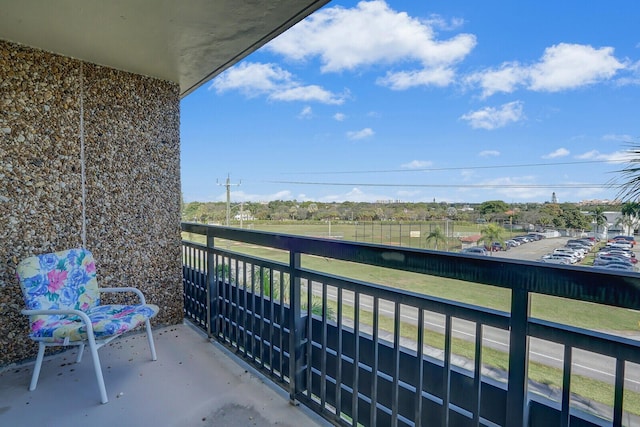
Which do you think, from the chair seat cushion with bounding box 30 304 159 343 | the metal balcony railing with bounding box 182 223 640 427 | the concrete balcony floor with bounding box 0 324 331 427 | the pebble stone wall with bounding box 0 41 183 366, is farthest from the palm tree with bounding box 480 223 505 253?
the chair seat cushion with bounding box 30 304 159 343

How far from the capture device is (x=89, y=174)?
2787mm

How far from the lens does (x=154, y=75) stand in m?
3.11

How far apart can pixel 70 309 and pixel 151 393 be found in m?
0.76

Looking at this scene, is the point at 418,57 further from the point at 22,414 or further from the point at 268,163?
the point at 22,414

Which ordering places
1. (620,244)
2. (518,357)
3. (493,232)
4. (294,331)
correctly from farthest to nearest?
(493,232), (620,244), (294,331), (518,357)

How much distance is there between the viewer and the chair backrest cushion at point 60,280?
2.25 m

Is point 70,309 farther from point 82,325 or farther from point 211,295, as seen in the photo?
point 211,295

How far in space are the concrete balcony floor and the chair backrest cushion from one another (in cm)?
51

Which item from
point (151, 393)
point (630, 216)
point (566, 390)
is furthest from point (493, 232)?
point (151, 393)

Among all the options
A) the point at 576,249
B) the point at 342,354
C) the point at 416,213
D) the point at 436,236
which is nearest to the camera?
the point at 342,354

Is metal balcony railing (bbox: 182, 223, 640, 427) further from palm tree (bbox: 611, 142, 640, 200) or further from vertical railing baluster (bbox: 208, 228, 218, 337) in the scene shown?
palm tree (bbox: 611, 142, 640, 200)

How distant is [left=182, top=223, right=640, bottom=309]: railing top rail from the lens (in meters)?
0.93

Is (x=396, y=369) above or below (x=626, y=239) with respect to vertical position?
below

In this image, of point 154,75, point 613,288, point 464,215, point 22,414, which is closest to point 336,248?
point 613,288
